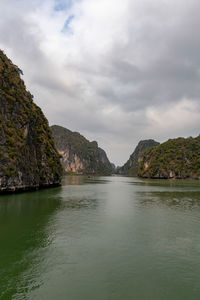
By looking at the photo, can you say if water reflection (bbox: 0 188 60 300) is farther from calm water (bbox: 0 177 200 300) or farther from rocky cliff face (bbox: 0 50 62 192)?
rocky cliff face (bbox: 0 50 62 192)

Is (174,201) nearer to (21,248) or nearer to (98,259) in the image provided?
(98,259)

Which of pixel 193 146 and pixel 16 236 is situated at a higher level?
pixel 193 146

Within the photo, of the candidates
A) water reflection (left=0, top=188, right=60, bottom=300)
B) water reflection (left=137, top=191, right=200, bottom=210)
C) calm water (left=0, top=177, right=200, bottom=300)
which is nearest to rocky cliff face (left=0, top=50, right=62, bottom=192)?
water reflection (left=0, top=188, right=60, bottom=300)

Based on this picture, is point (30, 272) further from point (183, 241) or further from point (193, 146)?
point (193, 146)

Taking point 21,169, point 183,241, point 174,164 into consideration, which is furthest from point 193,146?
point 183,241

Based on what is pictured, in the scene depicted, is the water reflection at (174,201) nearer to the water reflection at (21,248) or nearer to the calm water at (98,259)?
the calm water at (98,259)

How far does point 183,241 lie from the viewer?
1714 cm

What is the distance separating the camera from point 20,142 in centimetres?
5134

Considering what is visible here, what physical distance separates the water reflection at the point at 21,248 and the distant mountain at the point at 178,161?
16105 cm

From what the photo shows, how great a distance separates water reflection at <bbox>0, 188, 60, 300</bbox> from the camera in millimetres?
10047

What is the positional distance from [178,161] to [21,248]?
177225 millimetres

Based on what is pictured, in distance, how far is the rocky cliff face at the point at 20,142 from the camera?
4491 cm

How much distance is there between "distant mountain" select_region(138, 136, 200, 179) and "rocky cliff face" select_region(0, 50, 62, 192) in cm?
12528

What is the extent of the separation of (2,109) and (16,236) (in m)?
40.3
